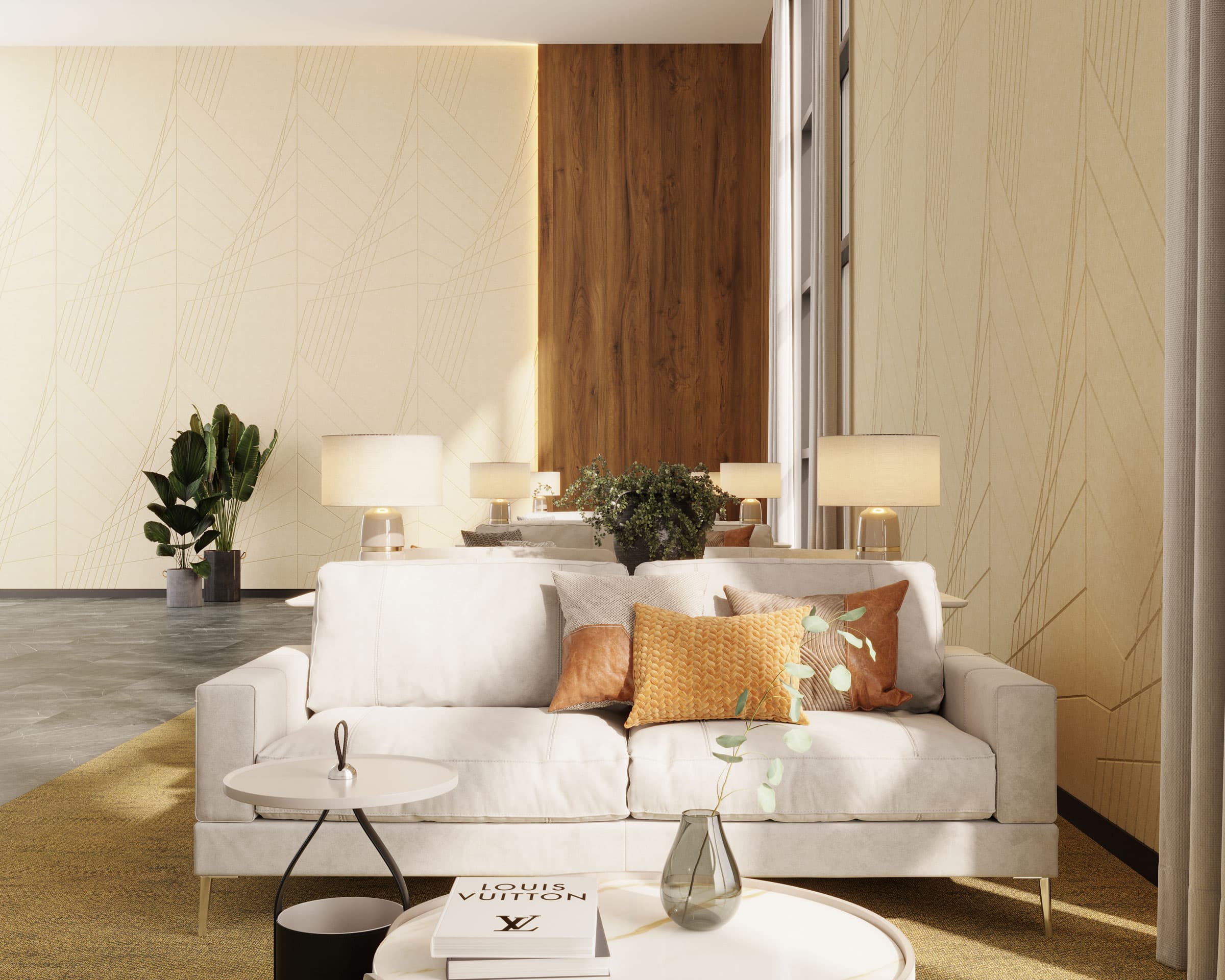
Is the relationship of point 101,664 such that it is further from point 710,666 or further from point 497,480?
point 710,666

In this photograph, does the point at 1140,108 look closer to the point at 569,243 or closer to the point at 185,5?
the point at 569,243

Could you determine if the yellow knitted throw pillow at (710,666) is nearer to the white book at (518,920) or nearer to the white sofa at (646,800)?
the white sofa at (646,800)

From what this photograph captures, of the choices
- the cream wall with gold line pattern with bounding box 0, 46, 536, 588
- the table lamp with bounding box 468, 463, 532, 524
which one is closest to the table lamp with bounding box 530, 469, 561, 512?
the table lamp with bounding box 468, 463, 532, 524

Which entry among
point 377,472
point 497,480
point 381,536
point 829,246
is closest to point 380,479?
point 377,472

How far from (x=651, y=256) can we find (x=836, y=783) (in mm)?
8097

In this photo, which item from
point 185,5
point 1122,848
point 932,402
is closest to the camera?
point 1122,848

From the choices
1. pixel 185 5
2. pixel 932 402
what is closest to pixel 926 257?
pixel 932 402

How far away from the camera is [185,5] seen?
9.08m

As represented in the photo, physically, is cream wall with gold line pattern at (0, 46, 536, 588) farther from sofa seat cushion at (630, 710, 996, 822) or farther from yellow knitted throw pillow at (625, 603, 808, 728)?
sofa seat cushion at (630, 710, 996, 822)

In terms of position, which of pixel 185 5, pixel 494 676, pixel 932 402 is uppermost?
pixel 185 5

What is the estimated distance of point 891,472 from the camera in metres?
3.48

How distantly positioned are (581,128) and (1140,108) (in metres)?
7.67

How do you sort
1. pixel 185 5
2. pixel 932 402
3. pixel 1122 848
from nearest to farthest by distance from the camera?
pixel 1122 848 < pixel 932 402 < pixel 185 5

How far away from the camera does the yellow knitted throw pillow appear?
2549 millimetres
